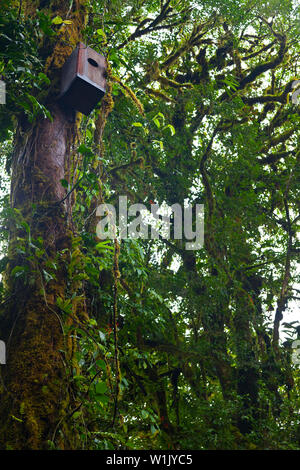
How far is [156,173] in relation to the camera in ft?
21.0

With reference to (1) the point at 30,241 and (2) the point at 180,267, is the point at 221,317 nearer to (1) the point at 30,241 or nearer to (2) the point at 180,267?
(2) the point at 180,267

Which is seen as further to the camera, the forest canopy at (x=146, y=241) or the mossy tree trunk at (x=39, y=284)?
the forest canopy at (x=146, y=241)

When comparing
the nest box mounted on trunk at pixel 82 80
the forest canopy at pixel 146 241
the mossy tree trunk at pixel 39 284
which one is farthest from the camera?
the nest box mounted on trunk at pixel 82 80

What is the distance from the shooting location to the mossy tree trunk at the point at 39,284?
5.71 ft

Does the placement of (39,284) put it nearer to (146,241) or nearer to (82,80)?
(82,80)

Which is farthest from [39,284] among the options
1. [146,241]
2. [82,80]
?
[146,241]

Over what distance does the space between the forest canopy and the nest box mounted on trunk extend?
0.09m

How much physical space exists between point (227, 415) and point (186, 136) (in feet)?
13.3

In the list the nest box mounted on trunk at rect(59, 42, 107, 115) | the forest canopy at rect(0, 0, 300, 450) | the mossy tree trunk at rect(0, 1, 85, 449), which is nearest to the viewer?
the mossy tree trunk at rect(0, 1, 85, 449)

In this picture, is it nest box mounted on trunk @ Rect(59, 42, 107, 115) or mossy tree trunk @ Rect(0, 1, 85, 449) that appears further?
nest box mounted on trunk @ Rect(59, 42, 107, 115)

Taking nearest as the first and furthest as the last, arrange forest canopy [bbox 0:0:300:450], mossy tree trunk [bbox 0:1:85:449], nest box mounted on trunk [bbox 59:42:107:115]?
mossy tree trunk [bbox 0:1:85:449] → forest canopy [bbox 0:0:300:450] → nest box mounted on trunk [bbox 59:42:107:115]

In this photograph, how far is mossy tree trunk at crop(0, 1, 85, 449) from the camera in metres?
1.74

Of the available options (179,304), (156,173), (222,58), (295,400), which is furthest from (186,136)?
(295,400)

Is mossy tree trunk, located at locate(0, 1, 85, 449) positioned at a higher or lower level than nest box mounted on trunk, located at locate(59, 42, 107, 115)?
lower
